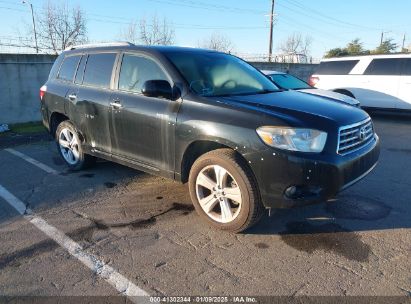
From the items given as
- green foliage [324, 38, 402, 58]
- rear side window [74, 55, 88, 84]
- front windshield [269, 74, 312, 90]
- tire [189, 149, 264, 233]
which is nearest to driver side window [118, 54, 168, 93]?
rear side window [74, 55, 88, 84]

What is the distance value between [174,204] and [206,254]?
1242 millimetres

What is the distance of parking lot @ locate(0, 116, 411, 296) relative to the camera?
2.85 metres

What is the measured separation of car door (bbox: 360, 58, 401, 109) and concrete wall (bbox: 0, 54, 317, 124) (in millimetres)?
9723

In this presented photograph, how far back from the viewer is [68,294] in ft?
9.06

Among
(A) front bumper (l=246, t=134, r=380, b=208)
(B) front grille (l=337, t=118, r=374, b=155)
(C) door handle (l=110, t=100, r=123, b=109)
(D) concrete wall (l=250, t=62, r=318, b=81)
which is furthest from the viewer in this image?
(D) concrete wall (l=250, t=62, r=318, b=81)

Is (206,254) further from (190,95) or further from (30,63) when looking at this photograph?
(30,63)

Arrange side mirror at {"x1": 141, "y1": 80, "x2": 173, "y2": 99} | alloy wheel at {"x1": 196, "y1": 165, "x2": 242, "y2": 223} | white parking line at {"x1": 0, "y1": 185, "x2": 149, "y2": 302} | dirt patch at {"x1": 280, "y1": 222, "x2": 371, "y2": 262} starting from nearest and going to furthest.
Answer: white parking line at {"x1": 0, "y1": 185, "x2": 149, "y2": 302} → dirt patch at {"x1": 280, "y1": 222, "x2": 371, "y2": 262} → alloy wheel at {"x1": 196, "y1": 165, "x2": 242, "y2": 223} → side mirror at {"x1": 141, "y1": 80, "x2": 173, "y2": 99}

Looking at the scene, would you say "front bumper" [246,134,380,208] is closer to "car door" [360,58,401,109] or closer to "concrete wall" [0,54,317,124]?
"car door" [360,58,401,109]

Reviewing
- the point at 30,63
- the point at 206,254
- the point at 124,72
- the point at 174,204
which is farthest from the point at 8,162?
the point at 30,63

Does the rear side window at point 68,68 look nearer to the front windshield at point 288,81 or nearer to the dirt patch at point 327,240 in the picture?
the dirt patch at point 327,240

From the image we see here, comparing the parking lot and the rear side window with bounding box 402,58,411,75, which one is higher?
the rear side window with bounding box 402,58,411,75

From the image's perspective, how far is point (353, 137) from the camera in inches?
140

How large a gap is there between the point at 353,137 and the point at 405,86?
791 cm

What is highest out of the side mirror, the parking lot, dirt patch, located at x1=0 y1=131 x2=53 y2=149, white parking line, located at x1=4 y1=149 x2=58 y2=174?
the side mirror
